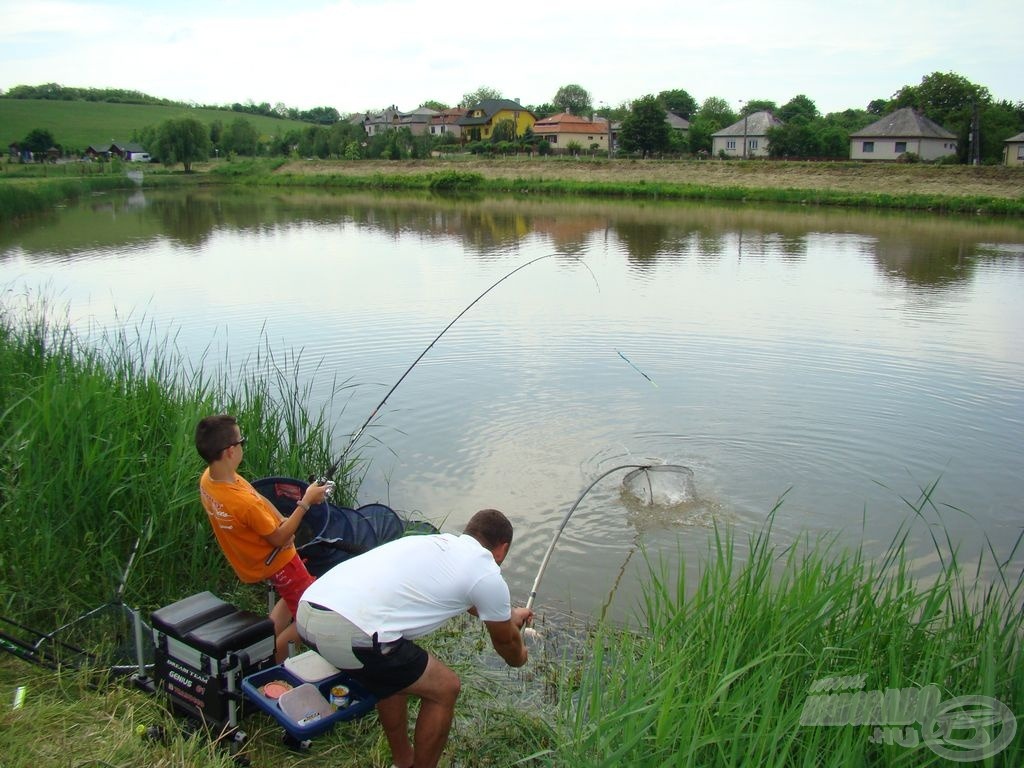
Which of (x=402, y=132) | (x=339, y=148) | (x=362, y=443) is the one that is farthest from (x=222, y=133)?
(x=362, y=443)

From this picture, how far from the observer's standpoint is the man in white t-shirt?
2.94 meters

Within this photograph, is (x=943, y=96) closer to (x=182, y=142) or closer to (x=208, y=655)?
(x=182, y=142)

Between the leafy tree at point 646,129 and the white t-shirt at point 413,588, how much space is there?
64.9 meters

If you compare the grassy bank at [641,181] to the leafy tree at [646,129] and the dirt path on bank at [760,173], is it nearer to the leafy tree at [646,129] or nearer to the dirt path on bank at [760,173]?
the dirt path on bank at [760,173]

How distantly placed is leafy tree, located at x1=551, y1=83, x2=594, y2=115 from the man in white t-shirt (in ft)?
440

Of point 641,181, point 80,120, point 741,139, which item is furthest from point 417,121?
point 641,181

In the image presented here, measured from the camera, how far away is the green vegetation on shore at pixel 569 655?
2693mm

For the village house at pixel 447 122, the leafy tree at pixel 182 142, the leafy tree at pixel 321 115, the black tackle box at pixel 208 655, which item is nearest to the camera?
the black tackle box at pixel 208 655

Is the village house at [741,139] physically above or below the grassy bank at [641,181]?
above

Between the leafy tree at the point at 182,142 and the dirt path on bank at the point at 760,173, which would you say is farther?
the leafy tree at the point at 182,142

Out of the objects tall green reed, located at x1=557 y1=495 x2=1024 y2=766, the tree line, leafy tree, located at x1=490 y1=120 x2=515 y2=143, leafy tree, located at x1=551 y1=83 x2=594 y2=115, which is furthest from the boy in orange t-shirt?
leafy tree, located at x1=551 y1=83 x2=594 y2=115

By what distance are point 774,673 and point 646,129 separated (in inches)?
2580

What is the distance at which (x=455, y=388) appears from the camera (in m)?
10.7

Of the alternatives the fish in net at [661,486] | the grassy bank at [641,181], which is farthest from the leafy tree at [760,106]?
the fish in net at [661,486]
